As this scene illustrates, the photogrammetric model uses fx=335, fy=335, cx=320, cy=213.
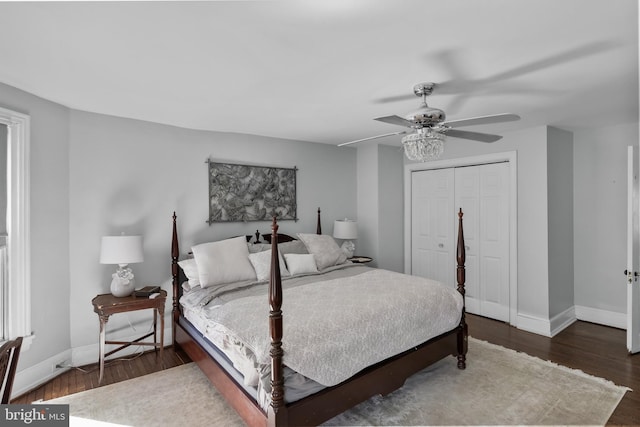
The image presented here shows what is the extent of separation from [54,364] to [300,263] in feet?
8.02

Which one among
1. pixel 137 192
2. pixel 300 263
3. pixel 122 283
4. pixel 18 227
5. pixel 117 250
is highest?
pixel 137 192

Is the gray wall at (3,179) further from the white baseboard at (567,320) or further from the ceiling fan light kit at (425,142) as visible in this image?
the white baseboard at (567,320)

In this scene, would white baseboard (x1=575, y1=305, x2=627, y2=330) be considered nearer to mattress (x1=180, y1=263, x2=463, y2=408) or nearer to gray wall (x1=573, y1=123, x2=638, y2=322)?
gray wall (x1=573, y1=123, x2=638, y2=322)

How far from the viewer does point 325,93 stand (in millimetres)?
2846

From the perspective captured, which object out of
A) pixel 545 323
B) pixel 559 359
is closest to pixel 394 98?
pixel 559 359

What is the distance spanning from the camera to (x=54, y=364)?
3.05 metres

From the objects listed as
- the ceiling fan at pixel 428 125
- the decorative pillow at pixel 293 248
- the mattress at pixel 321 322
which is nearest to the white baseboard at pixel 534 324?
the mattress at pixel 321 322

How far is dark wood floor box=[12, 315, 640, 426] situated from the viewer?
275cm

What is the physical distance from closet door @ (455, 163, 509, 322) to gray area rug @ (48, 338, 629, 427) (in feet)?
4.73

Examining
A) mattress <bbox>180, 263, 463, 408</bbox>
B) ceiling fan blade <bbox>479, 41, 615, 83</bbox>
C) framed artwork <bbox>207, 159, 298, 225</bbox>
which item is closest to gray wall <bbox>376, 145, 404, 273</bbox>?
framed artwork <bbox>207, 159, 298, 225</bbox>

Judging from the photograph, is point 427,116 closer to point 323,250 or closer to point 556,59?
point 556,59

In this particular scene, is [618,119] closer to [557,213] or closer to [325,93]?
[557,213]

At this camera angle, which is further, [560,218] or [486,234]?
[486,234]

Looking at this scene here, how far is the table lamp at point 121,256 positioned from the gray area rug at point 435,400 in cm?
84
